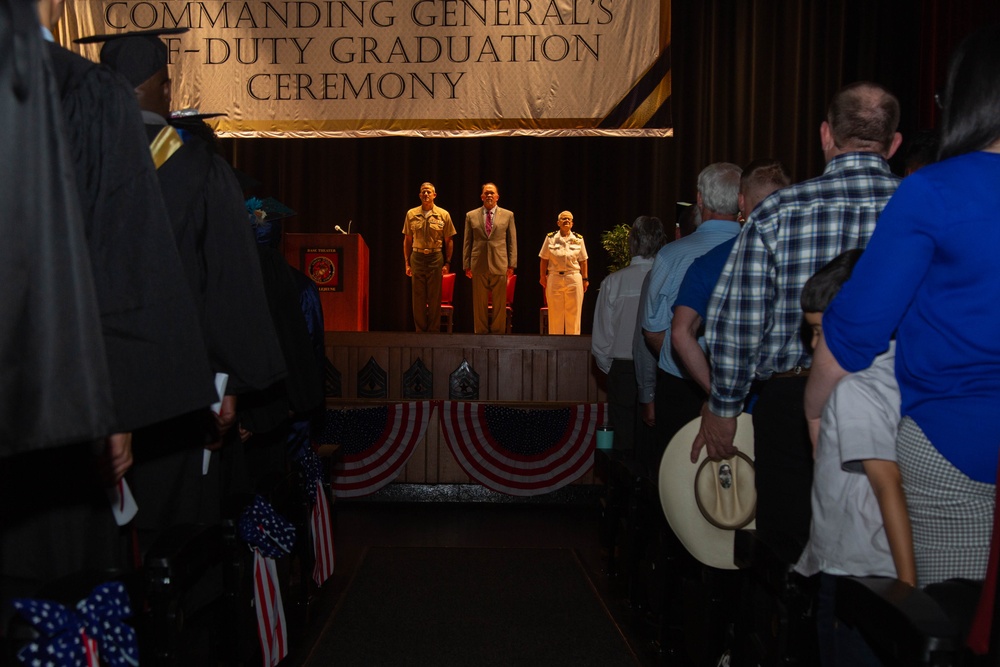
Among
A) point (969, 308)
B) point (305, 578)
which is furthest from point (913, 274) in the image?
point (305, 578)

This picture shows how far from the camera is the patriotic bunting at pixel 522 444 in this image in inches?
217

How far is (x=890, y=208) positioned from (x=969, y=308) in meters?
0.18

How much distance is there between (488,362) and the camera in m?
5.97

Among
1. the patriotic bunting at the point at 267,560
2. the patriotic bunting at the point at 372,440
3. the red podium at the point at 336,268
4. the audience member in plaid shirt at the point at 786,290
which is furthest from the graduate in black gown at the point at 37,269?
the red podium at the point at 336,268

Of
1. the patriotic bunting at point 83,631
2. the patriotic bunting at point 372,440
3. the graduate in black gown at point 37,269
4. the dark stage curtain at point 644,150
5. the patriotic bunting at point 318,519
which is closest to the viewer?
the graduate in black gown at point 37,269

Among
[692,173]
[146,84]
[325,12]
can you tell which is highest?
[325,12]

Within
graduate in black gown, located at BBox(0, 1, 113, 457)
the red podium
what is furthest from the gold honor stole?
the red podium

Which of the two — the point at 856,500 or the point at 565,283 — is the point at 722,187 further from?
the point at 565,283

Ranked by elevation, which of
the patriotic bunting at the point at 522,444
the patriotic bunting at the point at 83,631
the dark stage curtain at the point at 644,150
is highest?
the dark stage curtain at the point at 644,150

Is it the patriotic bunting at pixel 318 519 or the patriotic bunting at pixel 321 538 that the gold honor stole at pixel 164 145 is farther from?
the patriotic bunting at pixel 321 538

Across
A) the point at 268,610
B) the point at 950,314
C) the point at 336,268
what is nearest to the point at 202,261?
the point at 268,610

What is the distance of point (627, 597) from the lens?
343 centimetres

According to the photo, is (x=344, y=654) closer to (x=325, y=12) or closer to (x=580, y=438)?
(x=580, y=438)

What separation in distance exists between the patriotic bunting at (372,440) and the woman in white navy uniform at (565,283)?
3.93 m
